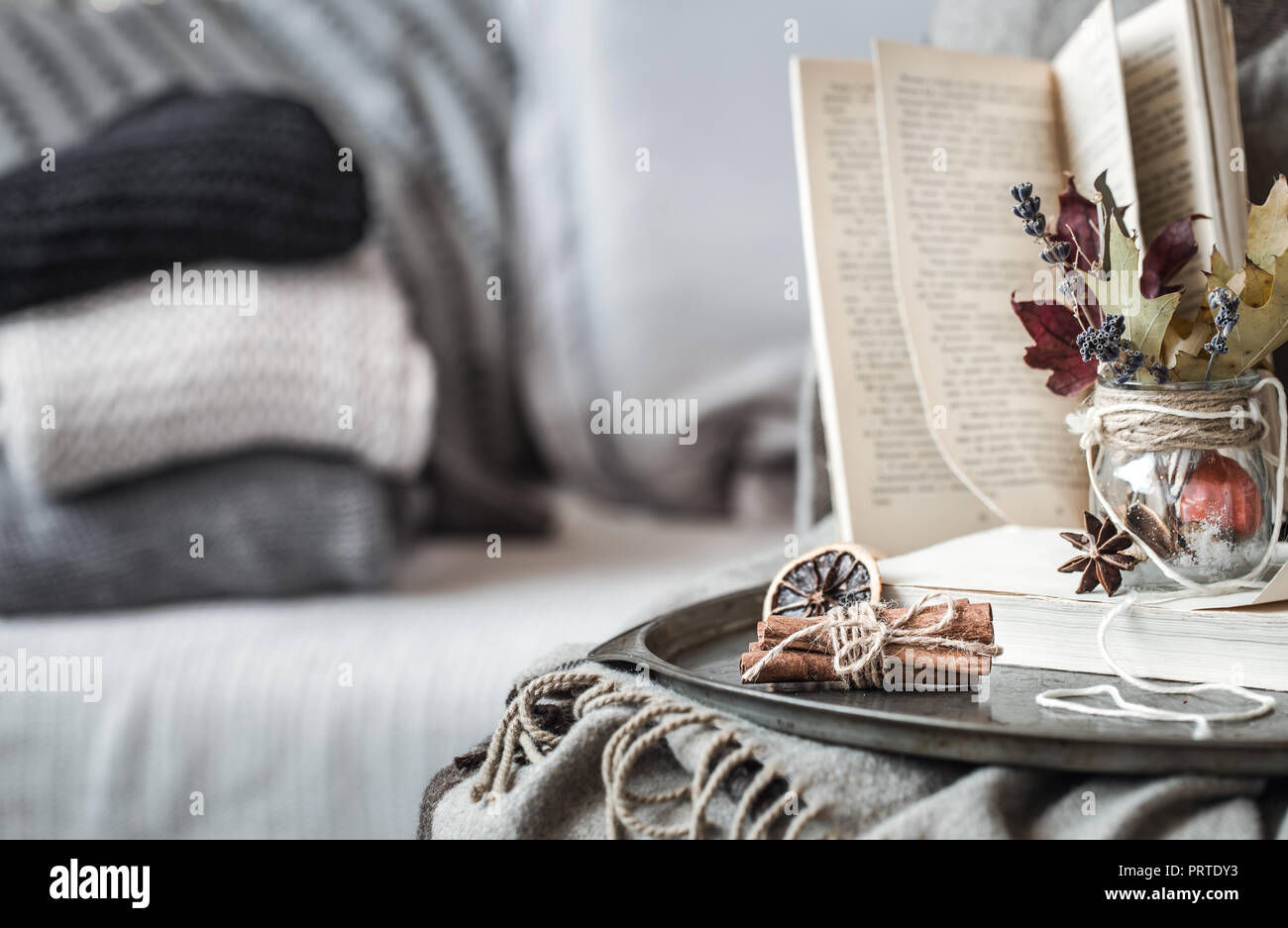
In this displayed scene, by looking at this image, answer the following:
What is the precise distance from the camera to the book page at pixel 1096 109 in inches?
23.2

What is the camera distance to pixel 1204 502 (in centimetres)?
47

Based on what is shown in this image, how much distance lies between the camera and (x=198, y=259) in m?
0.98

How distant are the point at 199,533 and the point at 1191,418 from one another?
815 mm

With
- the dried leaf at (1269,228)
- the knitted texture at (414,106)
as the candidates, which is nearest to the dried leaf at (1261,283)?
the dried leaf at (1269,228)

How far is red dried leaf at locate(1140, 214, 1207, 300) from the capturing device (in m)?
0.49

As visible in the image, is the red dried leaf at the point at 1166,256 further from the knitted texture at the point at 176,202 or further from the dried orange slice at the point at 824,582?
the knitted texture at the point at 176,202

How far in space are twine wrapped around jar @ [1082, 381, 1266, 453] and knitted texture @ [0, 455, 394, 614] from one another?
689 millimetres

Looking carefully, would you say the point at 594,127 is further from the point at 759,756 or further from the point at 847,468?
the point at 759,756

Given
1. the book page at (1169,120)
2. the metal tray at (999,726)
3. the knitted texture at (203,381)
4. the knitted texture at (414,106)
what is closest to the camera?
the metal tray at (999,726)

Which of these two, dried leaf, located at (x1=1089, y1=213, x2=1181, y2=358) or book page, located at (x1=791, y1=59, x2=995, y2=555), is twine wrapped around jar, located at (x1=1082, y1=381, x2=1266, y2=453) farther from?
book page, located at (x1=791, y1=59, x2=995, y2=555)

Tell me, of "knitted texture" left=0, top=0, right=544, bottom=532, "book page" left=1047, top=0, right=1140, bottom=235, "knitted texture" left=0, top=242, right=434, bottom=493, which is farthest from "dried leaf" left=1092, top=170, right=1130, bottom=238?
"knitted texture" left=0, top=0, right=544, bottom=532

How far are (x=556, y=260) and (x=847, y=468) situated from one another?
701 millimetres

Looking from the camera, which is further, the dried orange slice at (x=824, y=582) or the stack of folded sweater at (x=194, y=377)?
the stack of folded sweater at (x=194, y=377)
